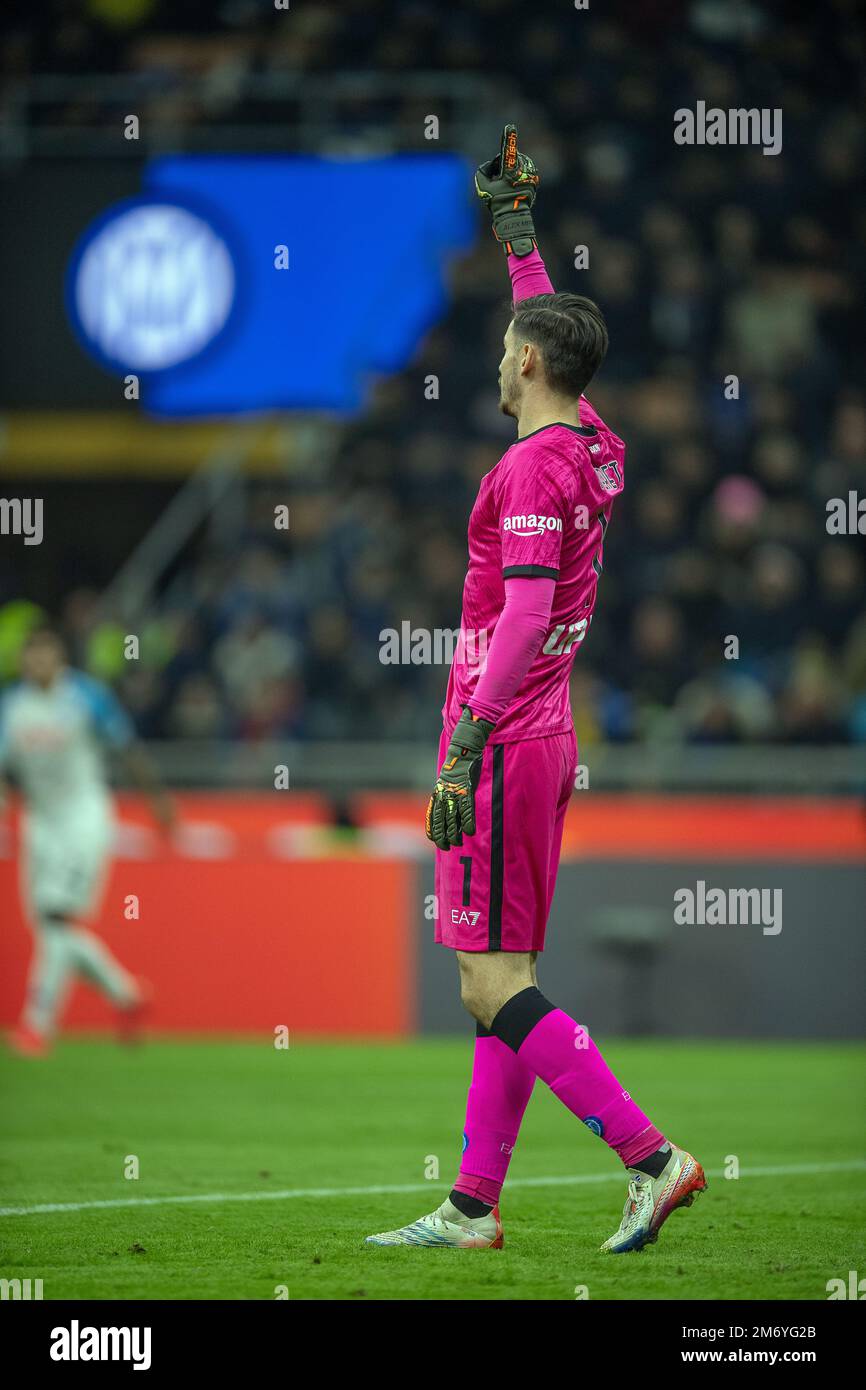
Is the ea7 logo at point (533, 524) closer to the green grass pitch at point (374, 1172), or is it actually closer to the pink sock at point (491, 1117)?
the pink sock at point (491, 1117)

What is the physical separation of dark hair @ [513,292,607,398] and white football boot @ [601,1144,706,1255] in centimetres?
203

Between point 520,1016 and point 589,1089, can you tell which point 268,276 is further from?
point 589,1089

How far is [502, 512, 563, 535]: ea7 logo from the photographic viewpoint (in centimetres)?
542

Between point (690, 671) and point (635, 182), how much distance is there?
575cm

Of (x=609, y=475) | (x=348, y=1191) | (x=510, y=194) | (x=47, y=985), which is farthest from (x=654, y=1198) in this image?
(x=47, y=985)

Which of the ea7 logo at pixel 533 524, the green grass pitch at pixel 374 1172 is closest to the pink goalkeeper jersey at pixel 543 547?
the ea7 logo at pixel 533 524

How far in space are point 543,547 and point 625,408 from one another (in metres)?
11.8

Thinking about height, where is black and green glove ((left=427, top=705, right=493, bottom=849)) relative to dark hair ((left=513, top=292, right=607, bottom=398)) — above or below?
below

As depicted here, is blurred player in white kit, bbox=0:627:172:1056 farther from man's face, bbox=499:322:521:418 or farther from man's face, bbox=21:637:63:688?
man's face, bbox=499:322:521:418

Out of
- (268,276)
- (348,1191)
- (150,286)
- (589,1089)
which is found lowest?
(348,1191)

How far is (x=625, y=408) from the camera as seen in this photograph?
17.0 metres

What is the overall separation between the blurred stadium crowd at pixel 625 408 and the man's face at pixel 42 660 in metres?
3.46

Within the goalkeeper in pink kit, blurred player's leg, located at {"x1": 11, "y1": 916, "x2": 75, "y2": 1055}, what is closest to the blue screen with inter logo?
blurred player's leg, located at {"x1": 11, "y1": 916, "x2": 75, "y2": 1055}

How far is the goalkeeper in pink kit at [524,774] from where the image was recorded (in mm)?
5441
